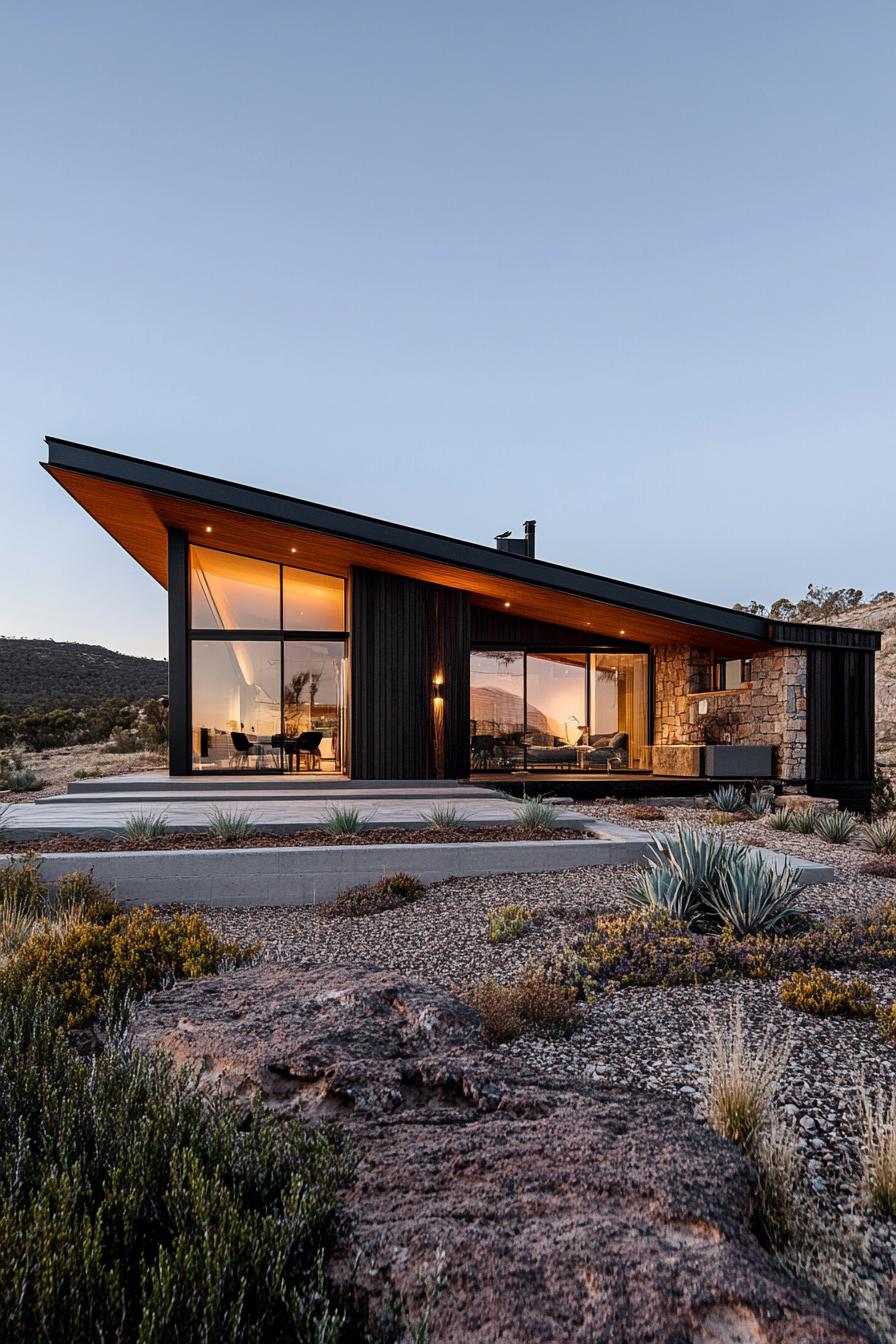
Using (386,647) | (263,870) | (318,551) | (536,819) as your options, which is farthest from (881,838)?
(318,551)

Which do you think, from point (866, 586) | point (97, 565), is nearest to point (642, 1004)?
point (97, 565)

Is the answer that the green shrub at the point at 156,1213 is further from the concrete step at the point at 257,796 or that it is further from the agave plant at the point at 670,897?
the concrete step at the point at 257,796

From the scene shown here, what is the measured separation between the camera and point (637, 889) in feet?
15.5

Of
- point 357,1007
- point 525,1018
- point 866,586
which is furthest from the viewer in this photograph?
point 866,586

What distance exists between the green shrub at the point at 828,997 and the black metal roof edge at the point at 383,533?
26.2 ft

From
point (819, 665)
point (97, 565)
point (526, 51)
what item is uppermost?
point (526, 51)

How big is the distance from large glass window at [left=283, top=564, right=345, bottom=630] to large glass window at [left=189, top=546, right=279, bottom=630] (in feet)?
0.77

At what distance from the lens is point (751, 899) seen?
4141 mm

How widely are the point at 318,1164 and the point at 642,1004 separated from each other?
2.10 m

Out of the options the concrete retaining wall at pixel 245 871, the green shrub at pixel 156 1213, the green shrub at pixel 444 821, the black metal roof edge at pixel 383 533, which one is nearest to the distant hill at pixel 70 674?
the black metal roof edge at pixel 383 533

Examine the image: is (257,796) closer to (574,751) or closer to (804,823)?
(804,823)

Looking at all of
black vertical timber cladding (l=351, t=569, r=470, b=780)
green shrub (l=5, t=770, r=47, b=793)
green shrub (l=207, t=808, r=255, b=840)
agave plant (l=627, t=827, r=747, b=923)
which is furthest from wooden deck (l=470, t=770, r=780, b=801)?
green shrub (l=5, t=770, r=47, b=793)

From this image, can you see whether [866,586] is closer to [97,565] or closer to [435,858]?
[97,565]

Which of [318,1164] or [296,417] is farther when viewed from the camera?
[296,417]
